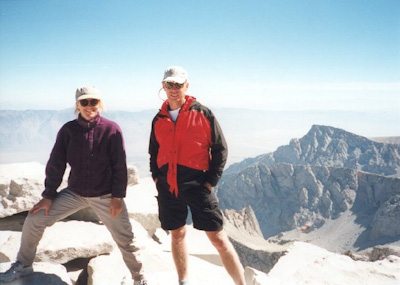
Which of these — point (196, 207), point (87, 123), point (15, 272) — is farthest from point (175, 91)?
point (15, 272)

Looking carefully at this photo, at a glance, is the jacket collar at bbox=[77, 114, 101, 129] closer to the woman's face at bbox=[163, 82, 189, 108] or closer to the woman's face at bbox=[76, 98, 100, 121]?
the woman's face at bbox=[76, 98, 100, 121]

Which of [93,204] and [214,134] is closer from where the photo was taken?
[214,134]

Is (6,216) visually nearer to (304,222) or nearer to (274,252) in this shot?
(274,252)

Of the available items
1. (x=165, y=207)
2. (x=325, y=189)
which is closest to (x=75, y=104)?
(x=165, y=207)

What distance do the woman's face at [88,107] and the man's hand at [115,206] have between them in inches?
51.6

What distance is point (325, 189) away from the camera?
18562 centimetres

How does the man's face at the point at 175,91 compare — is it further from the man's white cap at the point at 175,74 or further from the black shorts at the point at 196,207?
the black shorts at the point at 196,207

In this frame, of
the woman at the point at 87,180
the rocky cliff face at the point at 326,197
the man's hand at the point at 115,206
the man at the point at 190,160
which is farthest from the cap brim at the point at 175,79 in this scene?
the rocky cliff face at the point at 326,197

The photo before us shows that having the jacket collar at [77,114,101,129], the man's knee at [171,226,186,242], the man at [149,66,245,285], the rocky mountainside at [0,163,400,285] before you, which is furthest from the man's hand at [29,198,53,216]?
the man's knee at [171,226,186,242]

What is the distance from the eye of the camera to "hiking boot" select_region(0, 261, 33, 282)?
4.31 meters

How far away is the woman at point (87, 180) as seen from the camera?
4.38 metres

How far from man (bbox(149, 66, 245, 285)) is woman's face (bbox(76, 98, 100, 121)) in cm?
98

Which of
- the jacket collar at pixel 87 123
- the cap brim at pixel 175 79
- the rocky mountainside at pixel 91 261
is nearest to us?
the cap brim at pixel 175 79

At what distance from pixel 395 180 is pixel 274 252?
4515 inches
